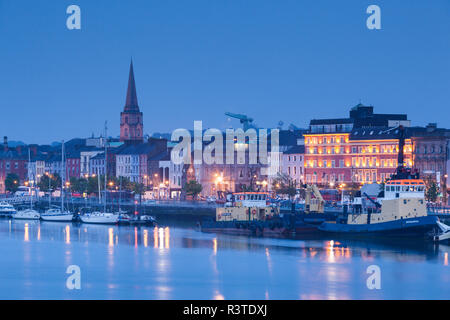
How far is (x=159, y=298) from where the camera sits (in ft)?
159

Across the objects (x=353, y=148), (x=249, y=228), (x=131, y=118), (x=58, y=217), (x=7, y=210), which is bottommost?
(x=249, y=228)

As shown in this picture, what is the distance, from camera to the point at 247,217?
84.7m

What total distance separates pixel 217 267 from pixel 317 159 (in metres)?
64.0

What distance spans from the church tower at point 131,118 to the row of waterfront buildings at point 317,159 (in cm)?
2528

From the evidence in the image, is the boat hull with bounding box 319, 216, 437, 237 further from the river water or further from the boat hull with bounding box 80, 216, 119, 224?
the boat hull with bounding box 80, 216, 119, 224

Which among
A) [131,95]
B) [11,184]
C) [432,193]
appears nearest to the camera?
[432,193]

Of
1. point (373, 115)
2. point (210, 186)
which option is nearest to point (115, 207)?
point (210, 186)

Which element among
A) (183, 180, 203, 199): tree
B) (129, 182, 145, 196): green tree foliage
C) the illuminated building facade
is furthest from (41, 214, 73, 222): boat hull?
the illuminated building facade

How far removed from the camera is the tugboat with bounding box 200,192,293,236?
269ft

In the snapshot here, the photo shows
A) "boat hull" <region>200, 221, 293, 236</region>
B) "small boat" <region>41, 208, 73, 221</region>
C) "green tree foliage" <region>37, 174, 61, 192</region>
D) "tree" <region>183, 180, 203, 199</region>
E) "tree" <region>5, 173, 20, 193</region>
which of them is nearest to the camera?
"boat hull" <region>200, 221, 293, 236</region>

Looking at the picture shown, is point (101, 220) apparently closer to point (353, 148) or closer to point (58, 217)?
point (58, 217)

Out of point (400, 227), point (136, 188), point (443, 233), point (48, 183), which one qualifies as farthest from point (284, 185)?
point (443, 233)

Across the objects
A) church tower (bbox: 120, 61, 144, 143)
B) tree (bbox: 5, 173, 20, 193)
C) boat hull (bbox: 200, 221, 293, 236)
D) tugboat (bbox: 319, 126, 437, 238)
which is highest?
church tower (bbox: 120, 61, 144, 143)

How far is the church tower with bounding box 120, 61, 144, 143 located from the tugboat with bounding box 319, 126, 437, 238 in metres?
111
